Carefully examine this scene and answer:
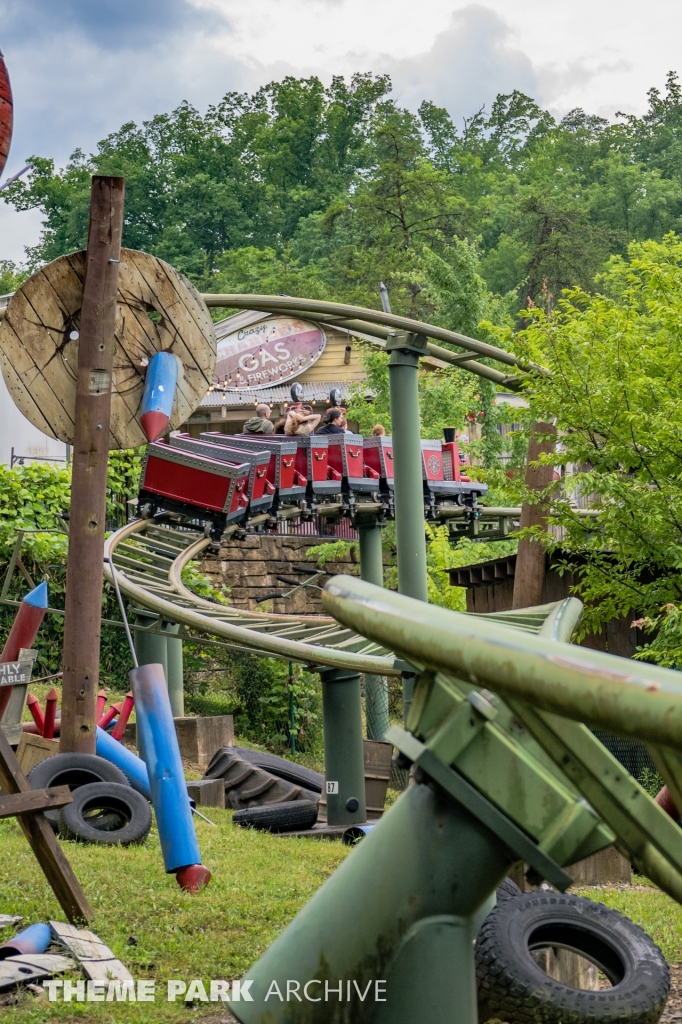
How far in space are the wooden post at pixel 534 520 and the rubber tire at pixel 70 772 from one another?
271 inches

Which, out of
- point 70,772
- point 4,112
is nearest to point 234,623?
point 70,772

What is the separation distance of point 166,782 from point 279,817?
184 inches

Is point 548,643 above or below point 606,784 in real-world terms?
above

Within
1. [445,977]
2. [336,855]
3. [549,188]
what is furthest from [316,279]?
[445,977]

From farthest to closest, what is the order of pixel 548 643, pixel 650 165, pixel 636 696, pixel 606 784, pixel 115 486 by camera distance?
pixel 650 165, pixel 115 486, pixel 606 784, pixel 548 643, pixel 636 696

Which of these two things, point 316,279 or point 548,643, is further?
point 316,279

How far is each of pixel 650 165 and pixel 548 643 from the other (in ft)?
209

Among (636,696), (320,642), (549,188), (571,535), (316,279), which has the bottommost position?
(320,642)

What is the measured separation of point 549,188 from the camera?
54.2 metres

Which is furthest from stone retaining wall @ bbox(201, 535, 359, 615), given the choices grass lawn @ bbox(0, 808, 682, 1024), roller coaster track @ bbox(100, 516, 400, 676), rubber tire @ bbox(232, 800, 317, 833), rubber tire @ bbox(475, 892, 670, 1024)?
rubber tire @ bbox(475, 892, 670, 1024)

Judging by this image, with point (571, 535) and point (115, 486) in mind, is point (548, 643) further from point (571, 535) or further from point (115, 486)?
point (115, 486)

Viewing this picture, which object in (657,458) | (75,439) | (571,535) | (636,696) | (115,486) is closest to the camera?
(636,696)

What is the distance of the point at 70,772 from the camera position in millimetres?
7344

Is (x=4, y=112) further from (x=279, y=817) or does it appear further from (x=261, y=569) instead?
(x=261, y=569)
